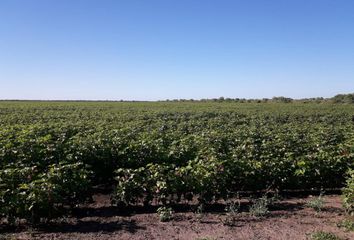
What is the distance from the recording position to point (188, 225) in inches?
237

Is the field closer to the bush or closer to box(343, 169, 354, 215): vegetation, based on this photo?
the bush

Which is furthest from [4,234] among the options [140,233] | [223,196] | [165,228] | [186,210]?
[223,196]

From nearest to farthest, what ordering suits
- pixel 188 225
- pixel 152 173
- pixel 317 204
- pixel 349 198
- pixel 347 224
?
pixel 347 224, pixel 188 225, pixel 349 198, pixel 317 204, pixel 152 173

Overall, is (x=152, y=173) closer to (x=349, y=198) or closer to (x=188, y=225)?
(x=188, y=225)

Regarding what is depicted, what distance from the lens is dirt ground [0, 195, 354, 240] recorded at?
558 cm

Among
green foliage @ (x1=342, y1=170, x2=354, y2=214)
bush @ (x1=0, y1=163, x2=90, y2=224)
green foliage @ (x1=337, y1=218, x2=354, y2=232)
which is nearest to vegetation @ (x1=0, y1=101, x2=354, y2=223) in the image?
bush @ (x1=0, y1=163, x2=90, y2=224)

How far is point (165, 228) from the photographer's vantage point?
591 centimetres

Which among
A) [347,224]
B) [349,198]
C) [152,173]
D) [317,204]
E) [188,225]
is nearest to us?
[347,224]

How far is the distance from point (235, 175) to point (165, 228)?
238cm

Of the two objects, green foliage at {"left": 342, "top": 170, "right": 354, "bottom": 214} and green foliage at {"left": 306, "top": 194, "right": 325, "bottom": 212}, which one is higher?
green foliage at {"left": 342, "top": 170, "right": 354, "bottom": 214}

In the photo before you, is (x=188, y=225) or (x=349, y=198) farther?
(x=349, y=198)

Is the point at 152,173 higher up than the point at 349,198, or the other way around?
the point at 152,173

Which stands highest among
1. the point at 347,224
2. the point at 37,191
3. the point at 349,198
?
the point at 37,191

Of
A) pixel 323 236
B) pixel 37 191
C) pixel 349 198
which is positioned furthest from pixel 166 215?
pixel 349 198
